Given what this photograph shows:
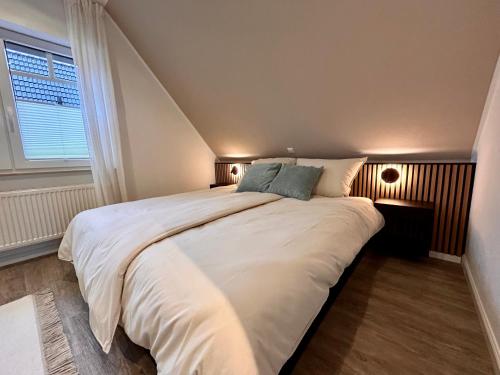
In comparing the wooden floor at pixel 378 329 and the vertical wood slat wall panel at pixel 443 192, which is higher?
the vertical wood slat wall panel at pixel 443 192

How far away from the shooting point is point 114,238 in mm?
1288

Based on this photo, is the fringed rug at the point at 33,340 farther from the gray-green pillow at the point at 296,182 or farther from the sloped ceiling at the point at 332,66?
the sloped ceiling at the point at 332,66

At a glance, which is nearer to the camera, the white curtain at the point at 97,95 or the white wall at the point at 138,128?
the white wall at the point at 138,128

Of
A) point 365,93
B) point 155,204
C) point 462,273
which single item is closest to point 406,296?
point 462,273

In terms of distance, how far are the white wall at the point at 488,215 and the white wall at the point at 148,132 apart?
130 inches

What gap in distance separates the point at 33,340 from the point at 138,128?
2.33 m

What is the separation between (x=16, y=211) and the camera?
214 centimetres

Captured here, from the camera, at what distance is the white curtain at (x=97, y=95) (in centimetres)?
232

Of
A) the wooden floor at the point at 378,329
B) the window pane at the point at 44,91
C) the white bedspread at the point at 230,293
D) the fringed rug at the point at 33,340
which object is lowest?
the wooden floor at the point at 378,329

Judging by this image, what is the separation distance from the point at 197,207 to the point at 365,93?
1740 millimetres

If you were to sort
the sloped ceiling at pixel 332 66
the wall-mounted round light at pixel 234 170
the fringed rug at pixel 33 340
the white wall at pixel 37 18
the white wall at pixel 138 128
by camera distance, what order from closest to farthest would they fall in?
the fringed rug at pixel 33 340 < the sloped ceiling at pixel 332 66 < the white wall at pixel 37 18 < the white wall at pixel 138 128 < the wall-mounted round light at pixel 234 170

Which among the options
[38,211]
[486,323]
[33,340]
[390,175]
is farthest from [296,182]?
[38,211]

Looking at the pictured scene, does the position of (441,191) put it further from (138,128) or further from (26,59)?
(26,59)

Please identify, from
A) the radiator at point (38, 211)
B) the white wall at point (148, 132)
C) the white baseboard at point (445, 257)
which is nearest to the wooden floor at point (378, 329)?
the white baseboard at point (445, 257)
